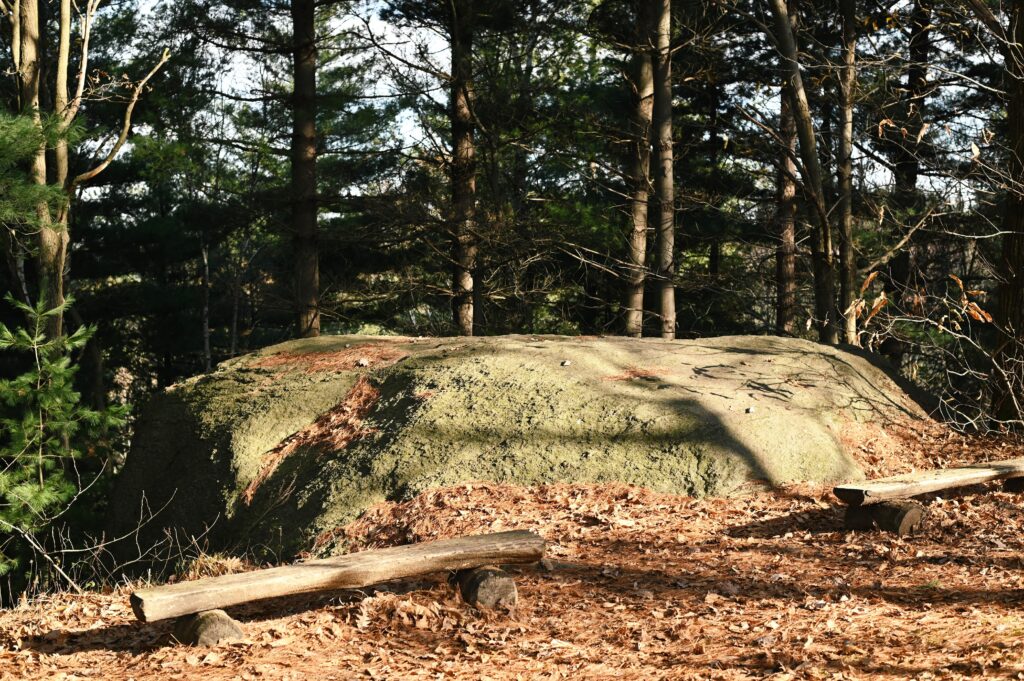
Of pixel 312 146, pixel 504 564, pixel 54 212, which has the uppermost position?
pixel 312 146

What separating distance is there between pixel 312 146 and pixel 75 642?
14.3 metres

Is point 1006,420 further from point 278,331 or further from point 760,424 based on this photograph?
point 278,331

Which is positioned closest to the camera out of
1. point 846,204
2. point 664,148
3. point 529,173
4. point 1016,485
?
point 1016,485

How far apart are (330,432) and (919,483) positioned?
235 inches

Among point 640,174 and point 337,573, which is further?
point 640,174

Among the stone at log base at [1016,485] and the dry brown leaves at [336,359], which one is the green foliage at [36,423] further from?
the stone at log base at [1016,485]

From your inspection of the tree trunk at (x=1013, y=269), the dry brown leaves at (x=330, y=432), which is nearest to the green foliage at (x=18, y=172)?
the dry brown leaves at (x=330, y=432)

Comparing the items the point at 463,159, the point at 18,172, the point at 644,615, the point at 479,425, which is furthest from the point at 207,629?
the point at 463,159

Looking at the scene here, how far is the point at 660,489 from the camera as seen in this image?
8820 mm

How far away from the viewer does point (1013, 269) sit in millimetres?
10781

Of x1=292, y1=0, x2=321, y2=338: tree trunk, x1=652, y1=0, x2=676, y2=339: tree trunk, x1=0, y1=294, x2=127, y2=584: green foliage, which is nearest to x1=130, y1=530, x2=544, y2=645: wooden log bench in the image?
x1=0, y1=294, x2=127, y2=584: green foliage

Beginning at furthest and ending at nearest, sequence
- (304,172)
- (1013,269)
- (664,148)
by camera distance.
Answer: (304,172)
(664,148)
(1013,269)

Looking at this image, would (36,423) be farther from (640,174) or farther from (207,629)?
(640,174)

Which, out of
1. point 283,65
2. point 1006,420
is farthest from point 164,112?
point 1006,420
